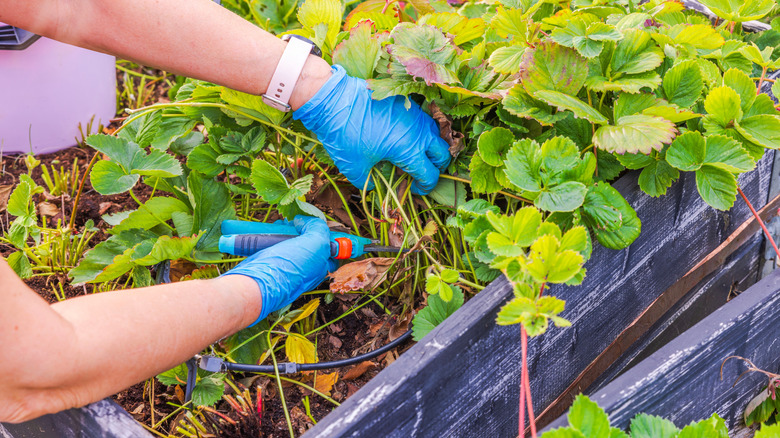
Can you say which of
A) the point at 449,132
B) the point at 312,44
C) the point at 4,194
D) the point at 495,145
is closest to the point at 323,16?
the point at 312,44

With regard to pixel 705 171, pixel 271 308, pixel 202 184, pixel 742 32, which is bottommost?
pixel 271 308

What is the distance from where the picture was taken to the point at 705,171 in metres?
0.76

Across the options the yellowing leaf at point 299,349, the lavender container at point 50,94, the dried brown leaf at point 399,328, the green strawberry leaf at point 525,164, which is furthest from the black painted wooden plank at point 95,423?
the lavender container at point 50,94

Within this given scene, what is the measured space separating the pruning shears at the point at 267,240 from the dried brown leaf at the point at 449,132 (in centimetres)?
19

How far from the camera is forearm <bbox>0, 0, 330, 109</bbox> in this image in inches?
36.8

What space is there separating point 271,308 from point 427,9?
24.5 inches

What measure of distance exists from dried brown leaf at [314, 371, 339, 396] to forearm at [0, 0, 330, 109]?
1.51 feet

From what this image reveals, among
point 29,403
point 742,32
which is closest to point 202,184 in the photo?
point 29,403

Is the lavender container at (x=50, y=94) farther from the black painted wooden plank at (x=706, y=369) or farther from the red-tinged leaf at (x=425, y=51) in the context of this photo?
the black painted wooden plank at (x=706, y=369)

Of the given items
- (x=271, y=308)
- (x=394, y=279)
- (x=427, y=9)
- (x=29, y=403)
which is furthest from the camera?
(x=427, y=9)

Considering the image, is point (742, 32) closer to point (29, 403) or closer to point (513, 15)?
point (513, 15)

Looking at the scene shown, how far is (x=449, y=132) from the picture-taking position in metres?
0.94

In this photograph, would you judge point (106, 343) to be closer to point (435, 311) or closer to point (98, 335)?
point (98, 335)

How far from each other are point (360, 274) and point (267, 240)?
0.58ft
